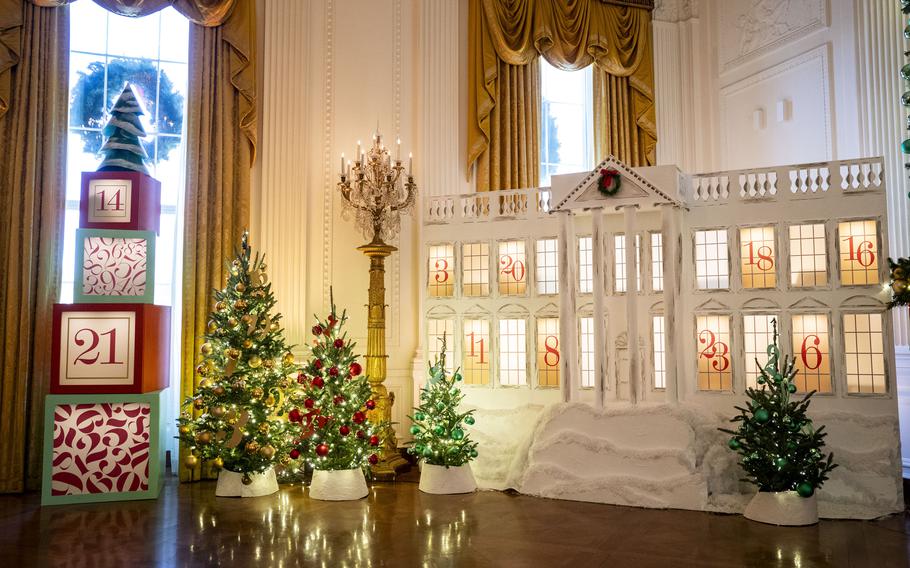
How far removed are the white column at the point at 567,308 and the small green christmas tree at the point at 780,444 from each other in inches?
62.1

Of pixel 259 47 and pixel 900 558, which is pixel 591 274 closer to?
pixel 900 558

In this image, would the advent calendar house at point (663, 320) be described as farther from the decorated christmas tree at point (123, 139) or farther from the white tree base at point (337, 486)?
the decorated christmas tree at point (123, 139)

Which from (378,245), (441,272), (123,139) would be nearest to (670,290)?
(441,272)

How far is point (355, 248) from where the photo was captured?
793 centimetres

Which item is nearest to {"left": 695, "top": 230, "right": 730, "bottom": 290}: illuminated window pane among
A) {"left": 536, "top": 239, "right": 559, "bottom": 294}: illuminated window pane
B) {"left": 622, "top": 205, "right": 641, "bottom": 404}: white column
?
{"left": 622, "top": 205, "right": 641, "bottom": 404}: white column

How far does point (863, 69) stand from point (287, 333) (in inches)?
256

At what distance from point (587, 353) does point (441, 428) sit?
1.70 meters

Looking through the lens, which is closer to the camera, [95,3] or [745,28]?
[95,3]

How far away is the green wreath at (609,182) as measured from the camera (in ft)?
22.0

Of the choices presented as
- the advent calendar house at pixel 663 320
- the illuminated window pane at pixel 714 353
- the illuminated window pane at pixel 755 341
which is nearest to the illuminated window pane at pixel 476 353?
the advent calendar house at pixel 663 320

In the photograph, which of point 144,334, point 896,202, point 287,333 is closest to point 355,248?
point 287,333

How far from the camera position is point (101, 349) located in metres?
6.38

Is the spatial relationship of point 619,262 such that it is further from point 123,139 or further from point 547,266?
point 123,139

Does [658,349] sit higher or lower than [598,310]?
lower
